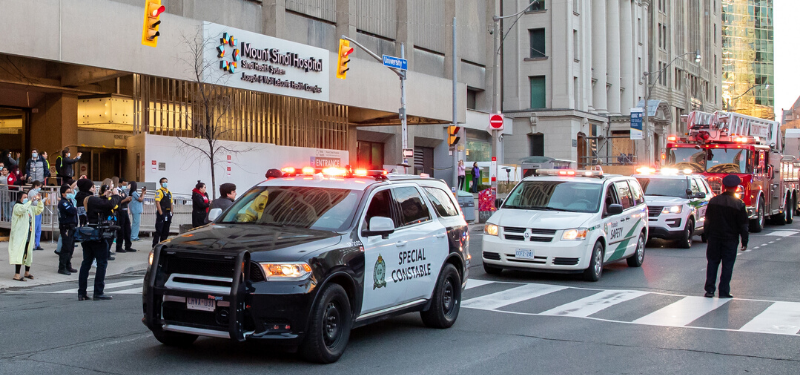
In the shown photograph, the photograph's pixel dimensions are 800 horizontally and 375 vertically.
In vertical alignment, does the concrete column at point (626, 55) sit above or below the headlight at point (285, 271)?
above

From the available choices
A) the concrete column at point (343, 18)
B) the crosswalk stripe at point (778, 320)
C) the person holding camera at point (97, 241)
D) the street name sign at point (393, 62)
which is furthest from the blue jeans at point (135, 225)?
the concrete column at point (343, 18)

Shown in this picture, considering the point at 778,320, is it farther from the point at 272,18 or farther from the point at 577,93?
the point at 577,93

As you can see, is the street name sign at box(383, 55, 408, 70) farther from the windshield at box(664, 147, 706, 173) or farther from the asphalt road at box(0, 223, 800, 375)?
the asphalt road at box(0, 223, 800, 375)

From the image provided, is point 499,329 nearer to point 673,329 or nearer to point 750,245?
point 673,329

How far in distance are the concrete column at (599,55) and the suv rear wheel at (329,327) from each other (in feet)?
187

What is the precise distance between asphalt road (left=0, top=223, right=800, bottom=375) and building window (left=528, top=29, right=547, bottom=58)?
44094 mm

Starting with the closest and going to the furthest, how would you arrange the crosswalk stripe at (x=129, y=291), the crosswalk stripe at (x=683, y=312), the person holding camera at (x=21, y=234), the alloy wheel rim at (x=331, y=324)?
the alloy wheel rim at (x=331, y=324) → the crosswalk stripe at (x=683, y=312) → the crosswalk stripe at (x=129, y=291) → the person holding camera at (x=21, y=234)

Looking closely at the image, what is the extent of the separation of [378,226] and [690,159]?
66.6 ft

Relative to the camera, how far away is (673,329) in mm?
9508

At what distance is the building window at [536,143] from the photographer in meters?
56.2

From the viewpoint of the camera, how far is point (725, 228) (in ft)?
38.3

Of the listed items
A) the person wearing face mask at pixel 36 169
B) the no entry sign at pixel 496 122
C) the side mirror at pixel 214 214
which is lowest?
the side mirror at pixel 214 214

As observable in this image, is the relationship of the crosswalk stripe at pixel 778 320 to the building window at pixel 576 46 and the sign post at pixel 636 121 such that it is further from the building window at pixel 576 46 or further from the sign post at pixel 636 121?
the building window at pixel 576 46

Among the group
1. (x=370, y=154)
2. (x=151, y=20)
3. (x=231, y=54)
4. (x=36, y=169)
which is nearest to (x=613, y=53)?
(x=370, y=154)
